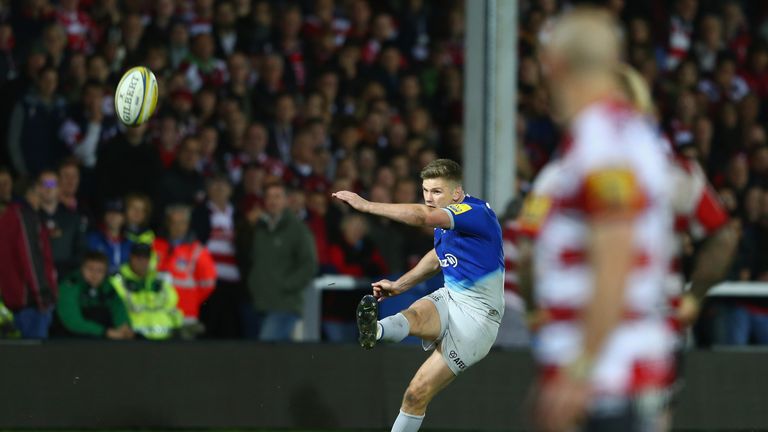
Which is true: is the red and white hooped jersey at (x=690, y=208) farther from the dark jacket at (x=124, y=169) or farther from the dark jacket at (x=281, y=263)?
the dark jacket at (x=124, y=169)

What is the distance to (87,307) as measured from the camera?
10016mm

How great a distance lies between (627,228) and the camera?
3166 millimetres

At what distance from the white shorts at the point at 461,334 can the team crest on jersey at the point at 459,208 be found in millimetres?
689

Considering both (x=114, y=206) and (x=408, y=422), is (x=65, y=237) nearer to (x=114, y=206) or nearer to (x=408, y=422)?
(x=114, y=206)

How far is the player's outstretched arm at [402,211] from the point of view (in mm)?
6637

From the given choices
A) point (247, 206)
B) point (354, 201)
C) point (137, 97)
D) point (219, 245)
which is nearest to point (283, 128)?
point (247, 206)

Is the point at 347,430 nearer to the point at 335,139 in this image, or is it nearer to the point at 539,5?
the point at 335,139

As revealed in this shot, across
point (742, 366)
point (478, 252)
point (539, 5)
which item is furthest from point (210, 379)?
point (539, 5)

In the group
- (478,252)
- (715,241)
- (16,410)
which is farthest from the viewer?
(16,410)

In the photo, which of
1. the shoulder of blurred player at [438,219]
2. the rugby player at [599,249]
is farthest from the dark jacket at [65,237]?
the rugby player at [599,249]

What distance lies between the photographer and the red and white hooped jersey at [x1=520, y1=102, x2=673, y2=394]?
10.6ft

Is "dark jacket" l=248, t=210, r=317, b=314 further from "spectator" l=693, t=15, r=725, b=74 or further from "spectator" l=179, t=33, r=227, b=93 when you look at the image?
"spectator" l=693, t=15, r=725, b=74

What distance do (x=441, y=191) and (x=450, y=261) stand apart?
1.48 ft

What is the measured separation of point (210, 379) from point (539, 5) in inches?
239
